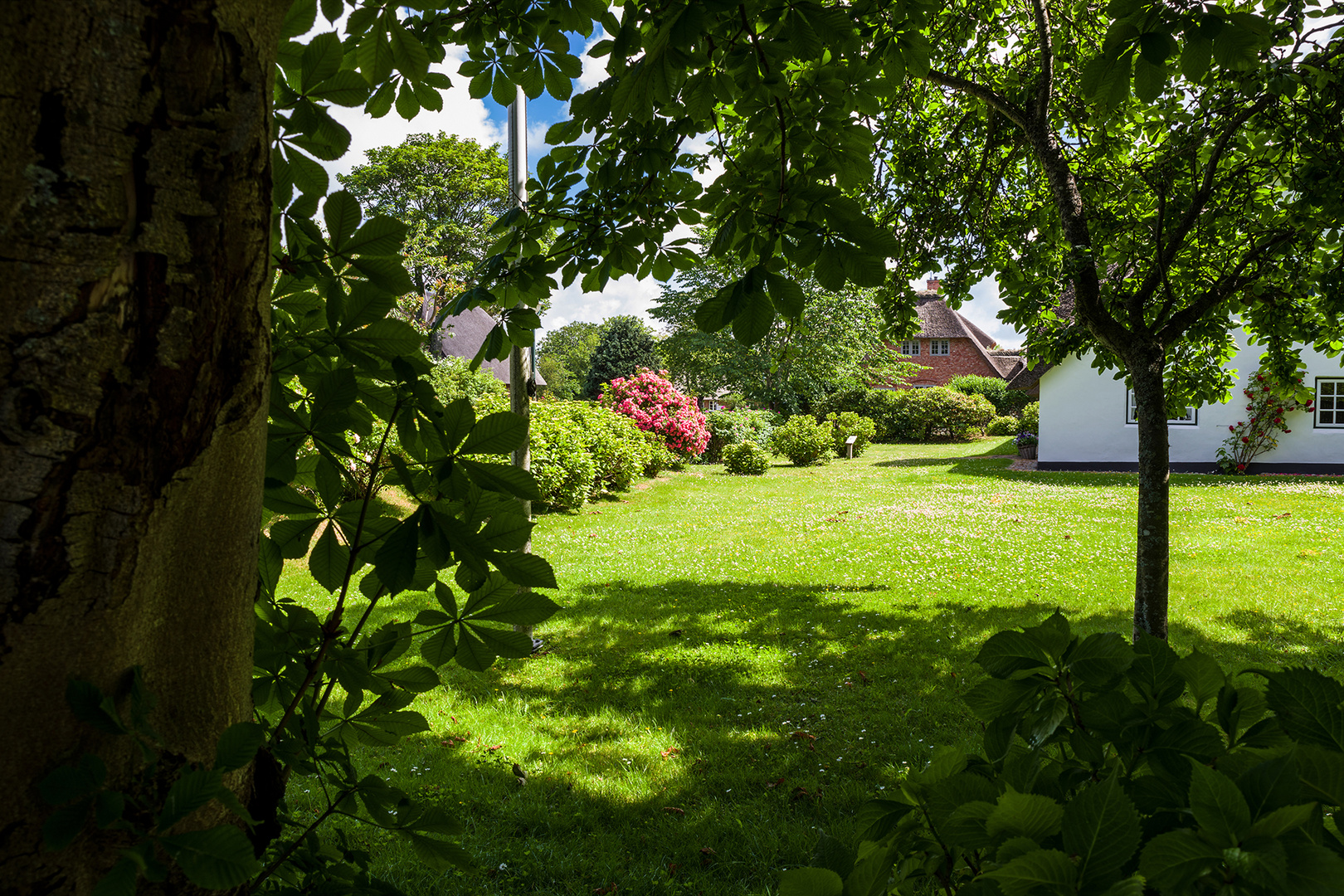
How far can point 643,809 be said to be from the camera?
11.0 feet

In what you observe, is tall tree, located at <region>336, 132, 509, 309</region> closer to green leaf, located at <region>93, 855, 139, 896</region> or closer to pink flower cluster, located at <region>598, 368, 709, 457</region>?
pink flower cluster, located at <region>598, 368, 709, 457</region>

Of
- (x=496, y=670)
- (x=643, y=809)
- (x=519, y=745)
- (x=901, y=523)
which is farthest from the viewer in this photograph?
(x=901, y=523)

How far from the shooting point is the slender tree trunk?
4277 mm

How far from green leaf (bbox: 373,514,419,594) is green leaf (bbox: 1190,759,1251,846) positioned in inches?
33.3

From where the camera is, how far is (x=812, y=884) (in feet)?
2.36

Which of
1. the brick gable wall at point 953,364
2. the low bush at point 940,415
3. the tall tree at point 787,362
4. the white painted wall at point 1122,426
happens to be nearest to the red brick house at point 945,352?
the brick gable wall at point 953,364

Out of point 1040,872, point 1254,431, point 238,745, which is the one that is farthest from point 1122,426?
point 238,745

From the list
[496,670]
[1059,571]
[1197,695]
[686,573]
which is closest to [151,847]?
[1197,695]

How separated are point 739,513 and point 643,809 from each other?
9697 millimetres

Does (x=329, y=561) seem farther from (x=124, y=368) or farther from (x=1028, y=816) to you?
(x=1028, y=816)

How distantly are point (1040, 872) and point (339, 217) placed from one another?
1.19 metres

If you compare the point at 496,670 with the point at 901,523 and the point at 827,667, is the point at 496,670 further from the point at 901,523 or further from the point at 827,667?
the point at 901,523

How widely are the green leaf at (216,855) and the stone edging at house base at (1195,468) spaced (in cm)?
2147

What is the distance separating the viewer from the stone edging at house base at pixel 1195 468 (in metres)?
17.1
